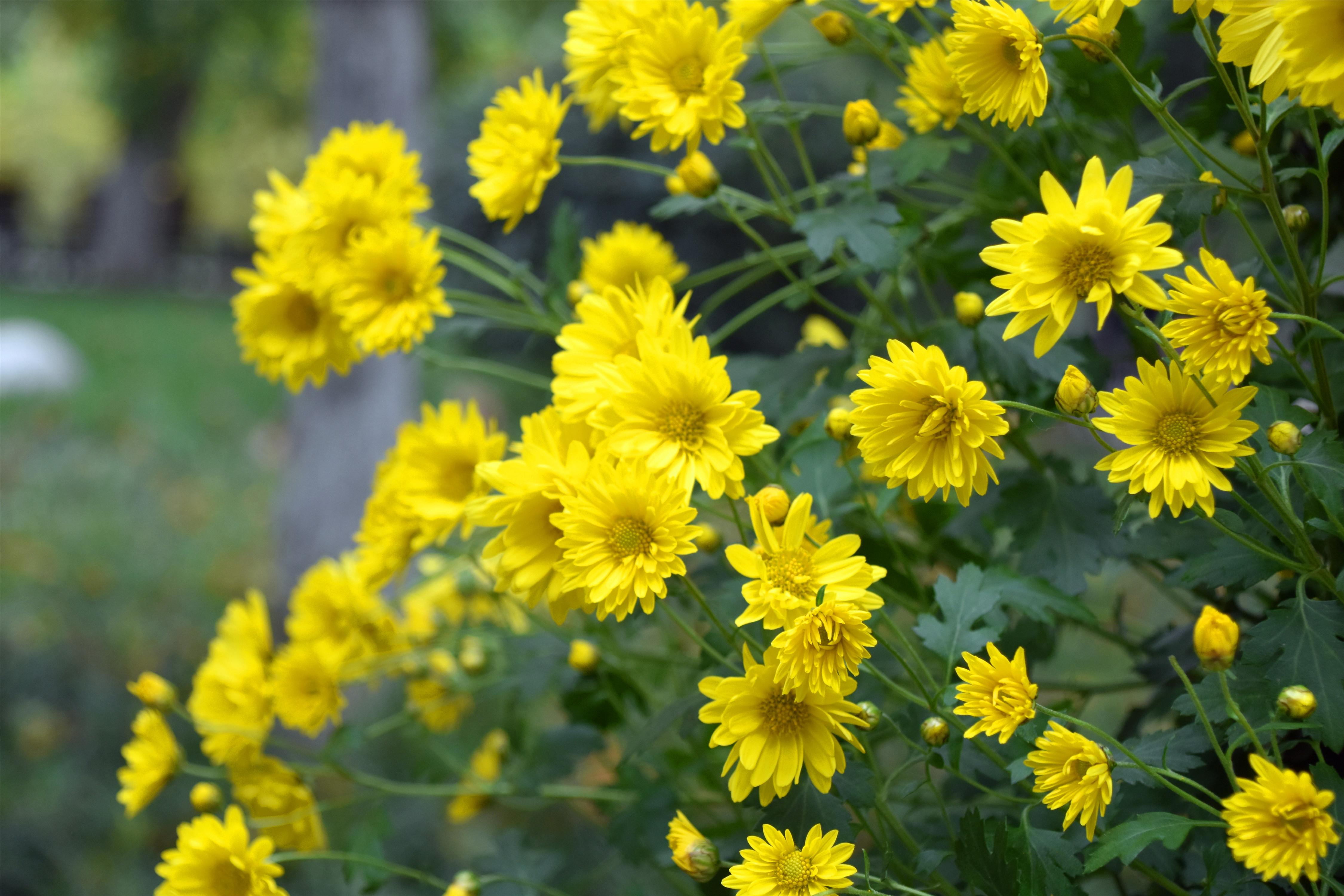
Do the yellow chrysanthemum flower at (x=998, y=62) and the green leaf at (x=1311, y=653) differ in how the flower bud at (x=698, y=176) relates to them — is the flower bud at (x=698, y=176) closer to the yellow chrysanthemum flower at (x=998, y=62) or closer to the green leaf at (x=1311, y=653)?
the yellow chrysanthemum flower at (x=998, y=62)

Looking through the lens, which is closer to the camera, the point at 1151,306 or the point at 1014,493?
the point at 1151,306

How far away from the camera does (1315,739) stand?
56 centimetres

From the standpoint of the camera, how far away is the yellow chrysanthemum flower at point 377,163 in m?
0.83

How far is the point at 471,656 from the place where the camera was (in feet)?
3.51

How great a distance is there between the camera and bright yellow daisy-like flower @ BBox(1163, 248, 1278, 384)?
19.9 inches

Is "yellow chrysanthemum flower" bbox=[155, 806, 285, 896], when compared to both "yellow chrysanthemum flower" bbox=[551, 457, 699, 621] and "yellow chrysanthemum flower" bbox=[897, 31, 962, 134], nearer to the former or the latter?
"yellow chrysanthemum flower" bbox=[551, 457, 699, 621]

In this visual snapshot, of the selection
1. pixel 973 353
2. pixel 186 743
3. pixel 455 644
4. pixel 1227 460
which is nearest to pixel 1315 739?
pixel 1227 460

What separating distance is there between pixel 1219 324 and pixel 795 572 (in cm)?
24

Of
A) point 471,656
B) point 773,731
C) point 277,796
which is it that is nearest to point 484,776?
point 471,656

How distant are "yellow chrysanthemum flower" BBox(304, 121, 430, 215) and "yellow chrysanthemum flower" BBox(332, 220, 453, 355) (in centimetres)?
4

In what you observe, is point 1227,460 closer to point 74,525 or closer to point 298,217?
point 298,217

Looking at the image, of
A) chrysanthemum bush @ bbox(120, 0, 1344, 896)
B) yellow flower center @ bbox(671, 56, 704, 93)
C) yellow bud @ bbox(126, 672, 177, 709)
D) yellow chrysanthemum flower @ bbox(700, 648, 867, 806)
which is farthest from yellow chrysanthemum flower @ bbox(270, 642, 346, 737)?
yellow flower center @ bbox(671, 56, 704, 93)

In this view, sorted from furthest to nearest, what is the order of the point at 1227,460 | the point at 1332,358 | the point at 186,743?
the point at 186,743 < the point at 1332,358 < the point at 1227,460

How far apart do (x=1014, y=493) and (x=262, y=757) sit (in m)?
0.68
